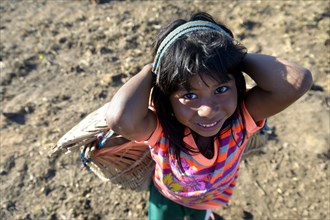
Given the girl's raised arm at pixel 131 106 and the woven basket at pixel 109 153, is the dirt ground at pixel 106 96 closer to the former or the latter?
the girl's raised arm at pixel 131 106

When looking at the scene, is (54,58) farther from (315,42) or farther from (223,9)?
(315,42)

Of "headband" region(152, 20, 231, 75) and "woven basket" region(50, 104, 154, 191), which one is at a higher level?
"headband" region(152, 20, 231, 75)

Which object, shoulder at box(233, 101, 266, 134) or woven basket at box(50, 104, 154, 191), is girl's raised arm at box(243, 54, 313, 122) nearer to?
shoulder at box(233, 101, 266, 134)

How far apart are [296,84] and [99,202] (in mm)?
1566

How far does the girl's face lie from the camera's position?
149 centimetres

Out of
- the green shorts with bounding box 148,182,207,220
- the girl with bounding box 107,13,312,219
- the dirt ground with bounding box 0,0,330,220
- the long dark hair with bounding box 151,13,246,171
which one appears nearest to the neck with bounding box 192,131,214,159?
the girl with bounding box 107,13,312,219

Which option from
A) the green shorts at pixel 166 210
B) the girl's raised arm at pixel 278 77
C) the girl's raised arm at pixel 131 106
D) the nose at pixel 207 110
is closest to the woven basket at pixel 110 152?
the green shorts at pixel 166 210

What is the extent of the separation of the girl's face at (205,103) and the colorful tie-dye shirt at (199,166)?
0.17 m

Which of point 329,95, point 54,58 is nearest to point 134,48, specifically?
point 54,58

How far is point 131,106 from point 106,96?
1799 mm

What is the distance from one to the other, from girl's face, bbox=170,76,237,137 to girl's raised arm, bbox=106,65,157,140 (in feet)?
0.37

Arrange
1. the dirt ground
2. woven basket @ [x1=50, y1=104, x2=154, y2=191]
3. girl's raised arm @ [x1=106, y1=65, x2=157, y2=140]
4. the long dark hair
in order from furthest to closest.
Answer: the dirt ground → woven basket @ [x1=50, y1=104, x2=154, y2=191] → girl's raised arm @ [x1=106, y1=65, x2=157, y2=140] → the long dark hair

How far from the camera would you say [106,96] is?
333 cm

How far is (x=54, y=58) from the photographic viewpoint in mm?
3703
